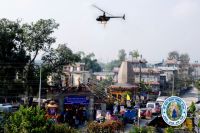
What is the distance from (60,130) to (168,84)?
83418 mm

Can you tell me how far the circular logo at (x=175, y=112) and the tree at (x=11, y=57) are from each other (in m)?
30.6

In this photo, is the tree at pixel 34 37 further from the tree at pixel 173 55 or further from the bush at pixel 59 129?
the tree at pixel 173 55

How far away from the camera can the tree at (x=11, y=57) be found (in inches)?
1885

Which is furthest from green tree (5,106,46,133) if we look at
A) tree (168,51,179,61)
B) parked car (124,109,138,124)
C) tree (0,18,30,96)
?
tree (168,51,179,61)

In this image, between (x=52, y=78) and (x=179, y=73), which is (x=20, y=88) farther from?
(x=179, y=73)

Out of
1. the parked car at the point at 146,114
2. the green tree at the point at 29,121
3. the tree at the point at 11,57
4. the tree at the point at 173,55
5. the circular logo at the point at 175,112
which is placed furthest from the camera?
the tree at the point at 173,55

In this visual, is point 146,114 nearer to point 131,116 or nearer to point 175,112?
point 131,116

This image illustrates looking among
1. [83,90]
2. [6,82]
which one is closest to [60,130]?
[83,90]

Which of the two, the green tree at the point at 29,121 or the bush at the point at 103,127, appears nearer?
the green tree at the point at 29,121

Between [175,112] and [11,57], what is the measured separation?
31.7 metres

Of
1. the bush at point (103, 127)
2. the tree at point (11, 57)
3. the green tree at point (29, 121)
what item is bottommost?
the bush at point (103, 127)

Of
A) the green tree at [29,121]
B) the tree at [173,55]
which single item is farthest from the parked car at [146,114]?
the tree at [173,55]

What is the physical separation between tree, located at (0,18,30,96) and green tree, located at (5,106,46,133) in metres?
28.5

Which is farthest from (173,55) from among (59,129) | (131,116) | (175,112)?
(59,129)
